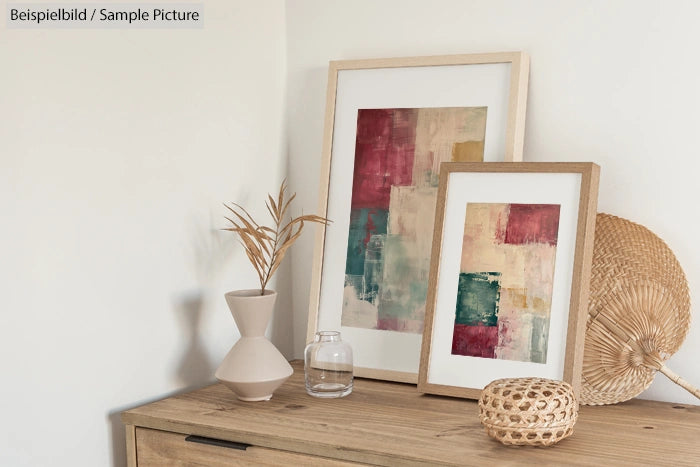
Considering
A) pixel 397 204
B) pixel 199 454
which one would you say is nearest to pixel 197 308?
pixel 199 454

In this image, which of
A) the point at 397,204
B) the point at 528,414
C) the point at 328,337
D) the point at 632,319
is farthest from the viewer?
the point at 397,204

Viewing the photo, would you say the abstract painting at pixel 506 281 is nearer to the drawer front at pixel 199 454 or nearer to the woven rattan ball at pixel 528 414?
the woven rattan ball at pixel 528 414

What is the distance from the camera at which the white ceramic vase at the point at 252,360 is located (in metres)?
1.30

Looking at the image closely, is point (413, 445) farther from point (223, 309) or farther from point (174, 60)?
point (174, 60)

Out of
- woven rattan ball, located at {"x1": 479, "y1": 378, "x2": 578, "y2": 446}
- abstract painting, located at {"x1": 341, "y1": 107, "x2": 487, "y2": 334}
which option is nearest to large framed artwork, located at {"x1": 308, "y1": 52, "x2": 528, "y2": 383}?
abstract painting, located at {"x1": 341, "y1": 107, "x2": 487, "y2": 334}

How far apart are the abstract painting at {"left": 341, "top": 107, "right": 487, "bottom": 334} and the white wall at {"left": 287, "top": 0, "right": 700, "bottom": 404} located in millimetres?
142

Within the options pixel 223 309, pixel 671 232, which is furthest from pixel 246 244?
pixel 671 232

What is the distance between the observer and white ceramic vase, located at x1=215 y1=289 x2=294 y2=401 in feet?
4.26

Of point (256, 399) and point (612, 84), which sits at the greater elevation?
point (612, 84)

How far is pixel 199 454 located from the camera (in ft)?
3.93

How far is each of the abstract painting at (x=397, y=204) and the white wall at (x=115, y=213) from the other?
0.76ft

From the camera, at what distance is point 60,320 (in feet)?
3.85

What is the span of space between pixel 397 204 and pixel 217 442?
59 cm

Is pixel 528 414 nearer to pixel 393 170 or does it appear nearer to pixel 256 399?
pixel 256 399
